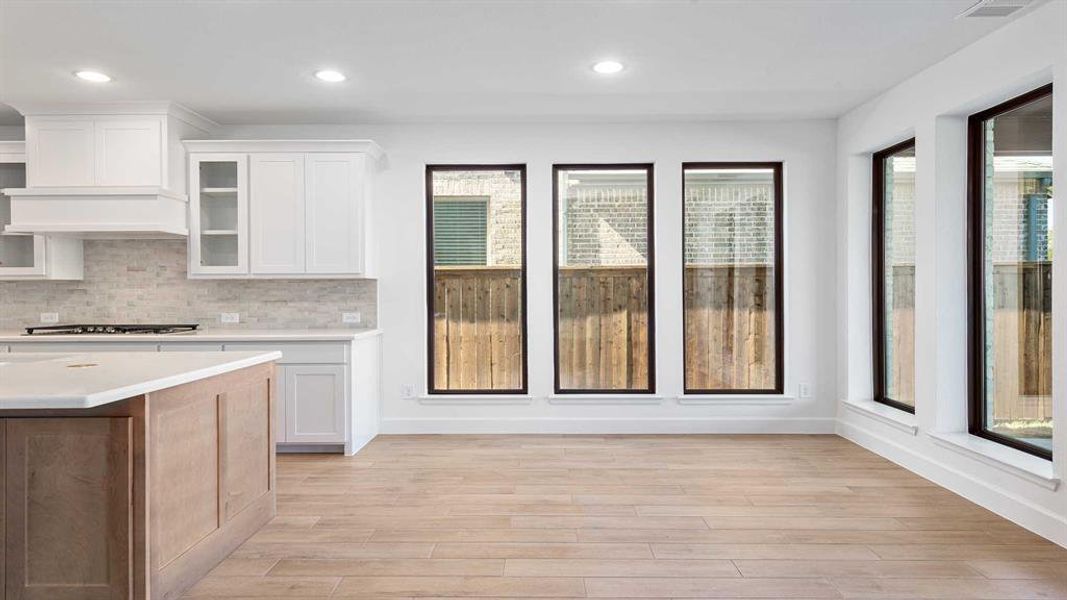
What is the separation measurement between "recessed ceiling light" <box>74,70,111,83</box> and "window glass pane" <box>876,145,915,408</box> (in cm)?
513

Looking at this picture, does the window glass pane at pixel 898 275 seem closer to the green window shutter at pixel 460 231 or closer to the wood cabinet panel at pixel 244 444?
the green window shutter at pixel 460 231

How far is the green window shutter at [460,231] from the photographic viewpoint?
5230mm

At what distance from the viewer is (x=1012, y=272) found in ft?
11.4

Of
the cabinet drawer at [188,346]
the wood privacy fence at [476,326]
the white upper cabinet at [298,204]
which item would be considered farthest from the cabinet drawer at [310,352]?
→ the wood privacy fence at [476,326]

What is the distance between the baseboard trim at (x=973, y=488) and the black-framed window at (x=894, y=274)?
12.4 inches

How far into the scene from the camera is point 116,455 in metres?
2.13

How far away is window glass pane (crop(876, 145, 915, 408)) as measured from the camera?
14.2 ft

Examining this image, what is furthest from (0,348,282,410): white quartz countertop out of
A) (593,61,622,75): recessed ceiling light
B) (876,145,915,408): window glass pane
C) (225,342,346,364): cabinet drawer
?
(876,145,915,408): window glass pane

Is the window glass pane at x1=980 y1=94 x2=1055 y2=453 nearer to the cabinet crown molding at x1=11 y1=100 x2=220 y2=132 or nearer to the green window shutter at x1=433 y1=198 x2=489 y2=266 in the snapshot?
the green window shutter at x1=433 y1=198 x2=489 y2=266

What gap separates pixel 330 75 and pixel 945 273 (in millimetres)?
3796

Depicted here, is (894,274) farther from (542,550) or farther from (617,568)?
(542,550)

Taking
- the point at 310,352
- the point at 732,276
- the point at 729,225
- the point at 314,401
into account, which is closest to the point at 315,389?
the point at 314,401

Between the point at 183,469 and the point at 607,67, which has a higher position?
the point at 607,67

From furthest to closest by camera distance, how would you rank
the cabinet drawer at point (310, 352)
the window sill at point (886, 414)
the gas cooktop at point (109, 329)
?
the gas cooktop at point (109, 329)
the cabinet drawer at point (310, 352)
the window sill at point (886, 414)
